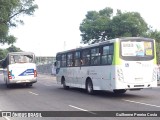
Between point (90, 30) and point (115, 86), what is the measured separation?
50937mm

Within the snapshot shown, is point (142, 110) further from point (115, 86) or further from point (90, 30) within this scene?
point (90, 30)

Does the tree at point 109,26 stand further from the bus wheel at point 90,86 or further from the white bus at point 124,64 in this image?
the white bus at point 124,64

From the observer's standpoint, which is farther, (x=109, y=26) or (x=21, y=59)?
(x=109, y=26)

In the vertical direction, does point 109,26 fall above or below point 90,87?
above

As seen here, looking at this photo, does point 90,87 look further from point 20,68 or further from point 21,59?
point 21,59

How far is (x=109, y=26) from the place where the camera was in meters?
64.1

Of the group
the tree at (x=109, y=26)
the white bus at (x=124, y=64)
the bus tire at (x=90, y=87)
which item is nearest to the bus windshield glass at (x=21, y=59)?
the bus tire at (x=90, y=87)

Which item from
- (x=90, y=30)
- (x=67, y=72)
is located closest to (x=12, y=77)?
(x=67, y=72)

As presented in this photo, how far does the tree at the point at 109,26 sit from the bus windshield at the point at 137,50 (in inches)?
1570

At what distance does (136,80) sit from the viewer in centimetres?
1786

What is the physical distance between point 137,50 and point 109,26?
46318 millimetres

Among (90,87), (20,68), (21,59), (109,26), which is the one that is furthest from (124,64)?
(109,26)

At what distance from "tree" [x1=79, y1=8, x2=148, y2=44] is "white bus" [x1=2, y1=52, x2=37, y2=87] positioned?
105 ft

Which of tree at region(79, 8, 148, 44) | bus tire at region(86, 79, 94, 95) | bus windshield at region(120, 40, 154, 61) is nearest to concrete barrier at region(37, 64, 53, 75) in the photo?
tree at region(79, 8, 148, 44)
